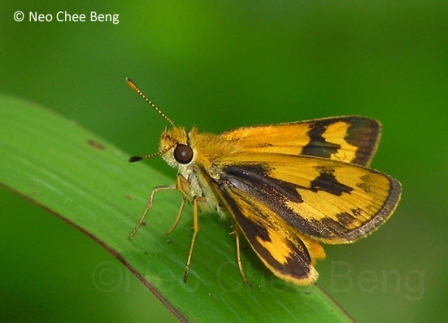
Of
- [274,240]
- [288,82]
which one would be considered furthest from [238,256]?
[288,82]

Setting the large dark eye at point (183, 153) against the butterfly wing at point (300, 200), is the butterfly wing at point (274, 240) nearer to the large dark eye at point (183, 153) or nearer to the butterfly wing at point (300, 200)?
Answer: the butterfly wing at point (300, 200)

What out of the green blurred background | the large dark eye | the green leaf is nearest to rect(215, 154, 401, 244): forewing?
the large dark eye

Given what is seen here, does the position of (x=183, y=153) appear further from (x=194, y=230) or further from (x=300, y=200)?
(x=300, y=200)

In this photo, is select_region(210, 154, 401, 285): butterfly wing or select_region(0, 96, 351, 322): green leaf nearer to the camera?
select_region(0, 96, 351, 322): green leaf

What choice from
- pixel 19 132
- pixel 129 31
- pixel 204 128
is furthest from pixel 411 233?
pixel 19 132

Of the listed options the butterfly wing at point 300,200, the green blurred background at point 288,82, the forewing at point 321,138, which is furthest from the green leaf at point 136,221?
the green blurred background at point 288,82

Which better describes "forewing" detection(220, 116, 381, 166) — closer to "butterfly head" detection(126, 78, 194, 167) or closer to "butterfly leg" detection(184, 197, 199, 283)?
"butterfly head" detection(126, 78, 194, 167)
